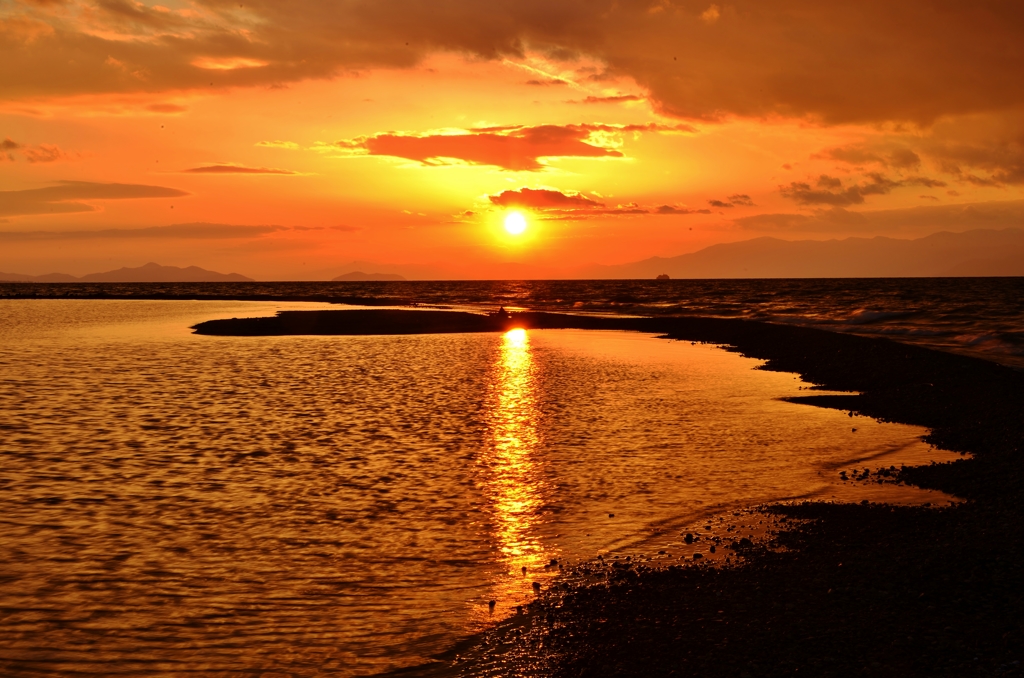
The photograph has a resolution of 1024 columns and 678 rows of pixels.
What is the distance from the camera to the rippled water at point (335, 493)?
960 centimetres

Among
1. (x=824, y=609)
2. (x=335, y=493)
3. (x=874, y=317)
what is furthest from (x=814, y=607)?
(x=874, y=317)

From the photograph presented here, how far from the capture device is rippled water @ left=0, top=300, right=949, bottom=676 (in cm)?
960

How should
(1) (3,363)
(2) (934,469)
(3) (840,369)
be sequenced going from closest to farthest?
(2) (934,469), (3) (840,369), (1) (3,363)

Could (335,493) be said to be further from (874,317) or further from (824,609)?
(874,317)

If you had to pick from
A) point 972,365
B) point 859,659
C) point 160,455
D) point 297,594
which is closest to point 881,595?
point 859,659

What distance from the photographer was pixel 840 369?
35.4 meters

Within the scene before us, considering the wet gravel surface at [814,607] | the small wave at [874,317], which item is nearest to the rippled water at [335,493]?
the wet gravel surface at [814,607]

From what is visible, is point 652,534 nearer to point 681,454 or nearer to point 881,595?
point 881,595

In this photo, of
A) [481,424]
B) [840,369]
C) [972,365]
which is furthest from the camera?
[840,369]

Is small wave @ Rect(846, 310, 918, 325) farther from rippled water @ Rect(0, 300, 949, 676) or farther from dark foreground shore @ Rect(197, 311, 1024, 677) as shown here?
dark foreground shore @ Rect(197, 311, 1024, 677)

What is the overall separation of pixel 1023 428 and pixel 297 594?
1970 cm

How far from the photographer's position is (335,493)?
51.7 feet

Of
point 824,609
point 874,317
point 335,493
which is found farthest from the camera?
point 874,317

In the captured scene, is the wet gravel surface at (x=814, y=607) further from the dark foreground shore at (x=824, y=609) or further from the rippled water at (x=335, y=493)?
the rippled water at (x=335, y=493)
